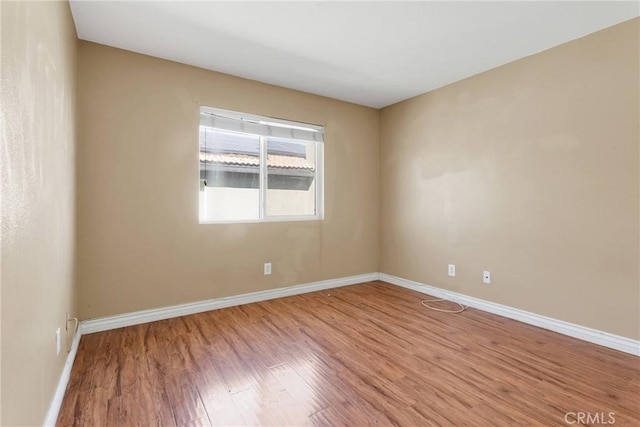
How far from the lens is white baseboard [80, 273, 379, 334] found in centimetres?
248

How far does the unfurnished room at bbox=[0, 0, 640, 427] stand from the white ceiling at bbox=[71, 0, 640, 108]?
2 centimetres

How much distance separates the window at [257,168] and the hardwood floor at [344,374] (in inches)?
45.3

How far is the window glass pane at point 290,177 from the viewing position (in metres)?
3.44

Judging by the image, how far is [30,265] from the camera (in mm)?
1175

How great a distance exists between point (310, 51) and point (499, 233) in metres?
2.39

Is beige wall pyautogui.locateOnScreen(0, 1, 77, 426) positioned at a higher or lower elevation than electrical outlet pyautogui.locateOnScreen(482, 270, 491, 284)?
higher

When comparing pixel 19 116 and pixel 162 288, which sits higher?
pixel 19 116

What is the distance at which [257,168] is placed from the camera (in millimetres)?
3338

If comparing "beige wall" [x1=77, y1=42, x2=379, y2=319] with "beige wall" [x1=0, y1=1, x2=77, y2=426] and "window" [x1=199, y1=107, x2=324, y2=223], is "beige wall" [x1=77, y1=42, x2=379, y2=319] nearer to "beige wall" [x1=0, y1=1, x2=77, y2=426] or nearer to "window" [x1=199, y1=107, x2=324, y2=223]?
"window" [x1=199, y1=107, x2=324, y2=223]

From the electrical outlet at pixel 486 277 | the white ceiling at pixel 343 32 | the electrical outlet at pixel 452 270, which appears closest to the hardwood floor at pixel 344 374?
the electrical outlet at pixel 486 277

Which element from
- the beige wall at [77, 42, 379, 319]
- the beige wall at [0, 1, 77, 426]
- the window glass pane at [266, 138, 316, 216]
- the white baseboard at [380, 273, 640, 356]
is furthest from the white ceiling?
the white baseboard at [380, 273, 640, 356]

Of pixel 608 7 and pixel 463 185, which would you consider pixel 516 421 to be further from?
pixel 608 7

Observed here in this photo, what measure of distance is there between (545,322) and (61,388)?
3.42 meters

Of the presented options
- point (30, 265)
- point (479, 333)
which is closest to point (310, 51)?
point (30, 265)
